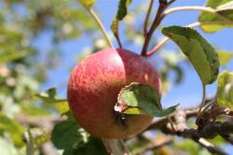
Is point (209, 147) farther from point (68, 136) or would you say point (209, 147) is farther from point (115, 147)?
point (68, 136)

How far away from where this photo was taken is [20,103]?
9.67ft

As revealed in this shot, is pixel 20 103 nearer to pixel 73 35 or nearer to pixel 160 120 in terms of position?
pixel 160 120

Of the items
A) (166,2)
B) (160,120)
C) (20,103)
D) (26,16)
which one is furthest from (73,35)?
(166,2)

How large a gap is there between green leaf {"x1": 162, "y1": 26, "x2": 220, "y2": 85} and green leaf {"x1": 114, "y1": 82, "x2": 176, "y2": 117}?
0.42ft

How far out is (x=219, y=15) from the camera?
1347 millimetres

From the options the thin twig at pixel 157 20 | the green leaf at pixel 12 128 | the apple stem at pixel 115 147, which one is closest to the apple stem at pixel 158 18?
the thin twig at pixel 157 20

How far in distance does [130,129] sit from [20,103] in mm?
1777

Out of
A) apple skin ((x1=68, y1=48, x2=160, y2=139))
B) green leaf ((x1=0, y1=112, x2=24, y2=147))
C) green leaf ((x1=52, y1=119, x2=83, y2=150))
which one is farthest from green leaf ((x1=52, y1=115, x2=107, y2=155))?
green leaf ((x1=0, y1=112, x2=24, y2=147))

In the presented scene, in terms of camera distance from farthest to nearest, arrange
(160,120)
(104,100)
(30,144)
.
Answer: (160,120)
(30,144)
(104,100)

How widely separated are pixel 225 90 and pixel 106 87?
0.81 feet

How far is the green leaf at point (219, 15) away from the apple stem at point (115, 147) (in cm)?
36

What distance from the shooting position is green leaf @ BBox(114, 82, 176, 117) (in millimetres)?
1144

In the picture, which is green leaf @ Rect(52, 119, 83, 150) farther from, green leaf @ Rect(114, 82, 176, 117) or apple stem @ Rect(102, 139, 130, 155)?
green leaf @ Rect(114, 82, 176, 117)

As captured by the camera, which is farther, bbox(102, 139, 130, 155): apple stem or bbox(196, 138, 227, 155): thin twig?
bbox(102, 139, 130, 155): apple stem
